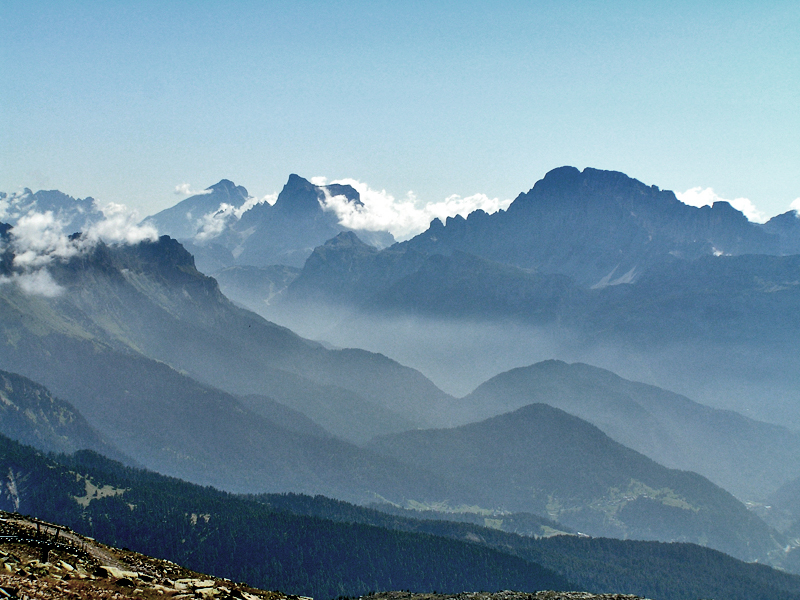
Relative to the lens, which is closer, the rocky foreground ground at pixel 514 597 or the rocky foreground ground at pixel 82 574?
the rocky foreground ground at pixel 82 574

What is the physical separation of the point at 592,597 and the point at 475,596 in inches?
705

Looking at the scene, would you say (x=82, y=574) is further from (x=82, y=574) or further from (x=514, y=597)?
(x=514, y=597)

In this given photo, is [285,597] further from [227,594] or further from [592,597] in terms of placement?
[592,597]

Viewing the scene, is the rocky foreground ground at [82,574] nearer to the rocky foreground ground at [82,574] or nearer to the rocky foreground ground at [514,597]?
the rocky foreground ground at [82,574]

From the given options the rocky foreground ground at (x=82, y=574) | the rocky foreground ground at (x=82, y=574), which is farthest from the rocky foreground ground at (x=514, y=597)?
the rocky foreground ground at (x=82, y=574)

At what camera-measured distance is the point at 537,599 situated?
10825cm

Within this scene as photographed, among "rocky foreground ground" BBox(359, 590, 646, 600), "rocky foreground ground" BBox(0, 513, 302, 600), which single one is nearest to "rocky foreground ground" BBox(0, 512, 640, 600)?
"rocky foreground ground" BBox(0, 513, 302, 600)

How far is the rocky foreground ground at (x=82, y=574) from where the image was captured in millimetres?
63000

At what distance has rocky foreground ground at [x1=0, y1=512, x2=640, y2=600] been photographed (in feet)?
207

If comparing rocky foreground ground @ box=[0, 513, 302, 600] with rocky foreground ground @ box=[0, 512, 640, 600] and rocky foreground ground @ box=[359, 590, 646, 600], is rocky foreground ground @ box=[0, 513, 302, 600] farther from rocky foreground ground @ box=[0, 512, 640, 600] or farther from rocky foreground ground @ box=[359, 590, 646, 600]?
rocky foreground ground @ box=[359, 590, 646, 600]

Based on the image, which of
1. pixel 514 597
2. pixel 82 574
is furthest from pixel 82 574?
pixel 514 597

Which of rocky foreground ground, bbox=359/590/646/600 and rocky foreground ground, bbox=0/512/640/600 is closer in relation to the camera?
rocky foreground ground, bbox=0/512/640/600

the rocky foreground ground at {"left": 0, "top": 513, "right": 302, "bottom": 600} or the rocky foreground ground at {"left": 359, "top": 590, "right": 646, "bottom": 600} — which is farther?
the rocky foreground ground at {"left": 359, "top": 590, "right": 646, "bottom": 600}

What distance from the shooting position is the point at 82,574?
69938 millimetres
